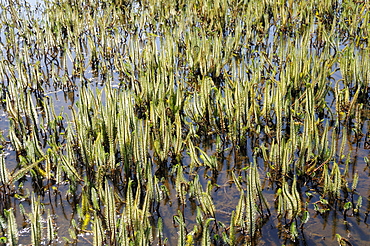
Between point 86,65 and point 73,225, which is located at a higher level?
point 86,65

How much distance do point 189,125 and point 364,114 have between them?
1.81 metres

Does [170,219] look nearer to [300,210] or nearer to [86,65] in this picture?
[300,210]

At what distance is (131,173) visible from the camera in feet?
11.1

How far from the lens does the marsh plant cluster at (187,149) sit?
272 cm

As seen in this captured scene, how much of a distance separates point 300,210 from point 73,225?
1.52 metres

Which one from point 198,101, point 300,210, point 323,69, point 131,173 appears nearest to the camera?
point 300,210

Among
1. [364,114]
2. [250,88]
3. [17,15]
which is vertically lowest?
[364,114]

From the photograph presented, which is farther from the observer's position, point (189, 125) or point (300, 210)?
point (189, 125)

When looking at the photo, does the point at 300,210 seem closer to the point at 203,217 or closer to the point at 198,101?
the point at 203,217

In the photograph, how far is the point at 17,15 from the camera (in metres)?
7.19

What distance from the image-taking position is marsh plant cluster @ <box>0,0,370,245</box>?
2.72m

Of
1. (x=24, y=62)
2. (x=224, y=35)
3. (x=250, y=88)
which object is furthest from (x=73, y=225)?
(x=224, y=35)

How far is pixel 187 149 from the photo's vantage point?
368cm

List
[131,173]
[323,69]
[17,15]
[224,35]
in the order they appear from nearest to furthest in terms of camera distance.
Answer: [131,173] → [323,69] → [224,35] → [17,15]
